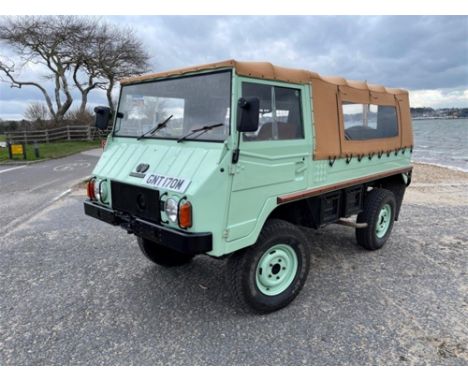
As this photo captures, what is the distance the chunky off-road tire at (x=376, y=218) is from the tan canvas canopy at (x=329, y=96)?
652 millimetres

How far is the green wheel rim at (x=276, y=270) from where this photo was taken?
350cm

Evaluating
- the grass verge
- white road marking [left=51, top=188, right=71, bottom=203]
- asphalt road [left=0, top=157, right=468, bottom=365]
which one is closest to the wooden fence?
the grass verge

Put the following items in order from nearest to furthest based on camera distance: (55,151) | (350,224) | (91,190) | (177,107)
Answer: (177,107)
(91,190)
(350,224)
(55,151)

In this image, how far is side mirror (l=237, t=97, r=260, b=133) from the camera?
2799 mm

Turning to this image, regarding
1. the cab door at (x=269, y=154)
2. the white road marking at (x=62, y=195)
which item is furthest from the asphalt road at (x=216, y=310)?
the white road marking at (x=62, y=195)

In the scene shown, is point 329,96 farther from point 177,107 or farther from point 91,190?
point 91,190

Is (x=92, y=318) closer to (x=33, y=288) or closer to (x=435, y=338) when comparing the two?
(x=33, y=288)

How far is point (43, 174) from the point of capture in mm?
13211

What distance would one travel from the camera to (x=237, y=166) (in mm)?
3049

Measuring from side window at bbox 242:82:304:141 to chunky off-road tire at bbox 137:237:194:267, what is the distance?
1953 millimetres

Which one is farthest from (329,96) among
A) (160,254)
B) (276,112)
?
(160,254)

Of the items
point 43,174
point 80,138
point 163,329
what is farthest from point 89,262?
point 80,138

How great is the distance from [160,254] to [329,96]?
9.12ft

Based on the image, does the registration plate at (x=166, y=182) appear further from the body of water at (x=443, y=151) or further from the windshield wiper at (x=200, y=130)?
the body of water at (x=443, y=151)
